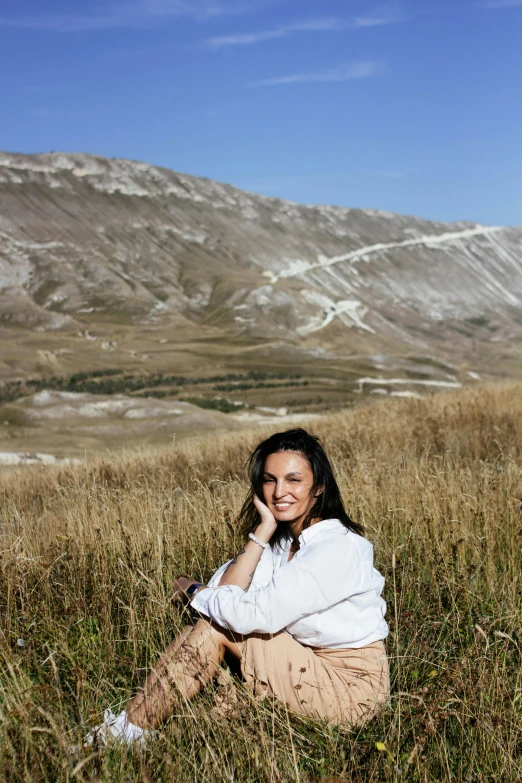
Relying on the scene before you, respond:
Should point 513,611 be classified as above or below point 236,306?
below

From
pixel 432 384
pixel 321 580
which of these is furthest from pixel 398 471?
pixel 432 384

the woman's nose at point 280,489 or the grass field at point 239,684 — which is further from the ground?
the woman's nose at point 280,489

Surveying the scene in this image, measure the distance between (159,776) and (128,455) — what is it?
8917mm

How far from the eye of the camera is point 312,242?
134 meters

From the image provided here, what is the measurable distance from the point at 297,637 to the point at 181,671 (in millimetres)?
546

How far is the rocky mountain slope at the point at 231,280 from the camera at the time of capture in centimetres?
7275

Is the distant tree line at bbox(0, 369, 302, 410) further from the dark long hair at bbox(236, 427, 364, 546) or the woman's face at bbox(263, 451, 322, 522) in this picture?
the woman's face at bbox(263, 451, 322, 522)

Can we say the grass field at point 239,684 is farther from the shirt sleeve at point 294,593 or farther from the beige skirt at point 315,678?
the shirt sleeve at point 294,593

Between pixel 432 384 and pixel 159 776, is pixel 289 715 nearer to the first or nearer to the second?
pixel 159 776

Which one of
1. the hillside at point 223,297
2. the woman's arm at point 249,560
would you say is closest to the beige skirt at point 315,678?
the woman's arm at point 249,560

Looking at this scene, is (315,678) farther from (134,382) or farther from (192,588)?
(134,382)

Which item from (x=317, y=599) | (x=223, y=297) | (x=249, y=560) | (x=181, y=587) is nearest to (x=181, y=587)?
(x=181, y=587)

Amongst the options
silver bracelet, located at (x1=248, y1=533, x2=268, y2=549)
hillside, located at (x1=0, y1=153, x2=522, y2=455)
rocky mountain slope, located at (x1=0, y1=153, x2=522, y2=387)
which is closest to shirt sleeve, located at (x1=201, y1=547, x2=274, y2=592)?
silver bracelet, located at (x1=248, y1=533, x2=268, y2=549)

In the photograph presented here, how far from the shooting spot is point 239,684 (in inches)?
128
